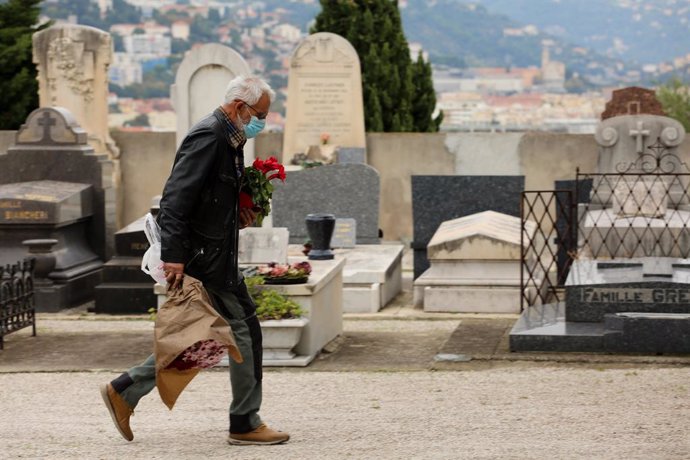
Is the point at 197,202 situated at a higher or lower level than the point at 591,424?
higher

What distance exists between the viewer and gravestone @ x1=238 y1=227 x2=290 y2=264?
10.5m

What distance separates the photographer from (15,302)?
A: 977cm

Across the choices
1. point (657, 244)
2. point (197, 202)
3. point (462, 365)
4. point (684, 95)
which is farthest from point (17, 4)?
point (684, 95)

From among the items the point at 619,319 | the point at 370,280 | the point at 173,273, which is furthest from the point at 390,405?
the point at 370,280

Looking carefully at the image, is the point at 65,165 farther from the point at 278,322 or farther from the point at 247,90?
the point at 247,90

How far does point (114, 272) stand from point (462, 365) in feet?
15.5

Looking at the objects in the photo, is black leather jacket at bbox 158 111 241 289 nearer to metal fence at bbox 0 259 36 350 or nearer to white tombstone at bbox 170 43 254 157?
metal fence at bbox 0 259 36 350

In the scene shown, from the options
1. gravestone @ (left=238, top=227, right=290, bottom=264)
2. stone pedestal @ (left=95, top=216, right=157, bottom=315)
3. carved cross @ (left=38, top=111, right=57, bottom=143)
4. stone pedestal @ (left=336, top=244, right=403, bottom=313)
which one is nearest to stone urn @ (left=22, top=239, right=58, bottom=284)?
stone pedestal @ (left=95, top=216, right=157, bottom=315)

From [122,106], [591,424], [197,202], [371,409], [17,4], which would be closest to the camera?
[197,202]

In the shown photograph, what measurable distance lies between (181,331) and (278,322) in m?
2.71

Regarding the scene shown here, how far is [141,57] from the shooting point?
100 m

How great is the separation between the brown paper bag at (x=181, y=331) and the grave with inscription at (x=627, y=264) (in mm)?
3180

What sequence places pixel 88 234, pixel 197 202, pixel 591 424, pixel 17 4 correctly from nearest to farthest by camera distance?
pixel 197 202 < pixel 591 424 < pixel 88 234 < pixel 17 4

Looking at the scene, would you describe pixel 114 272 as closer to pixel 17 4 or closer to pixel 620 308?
pixel 620 308
